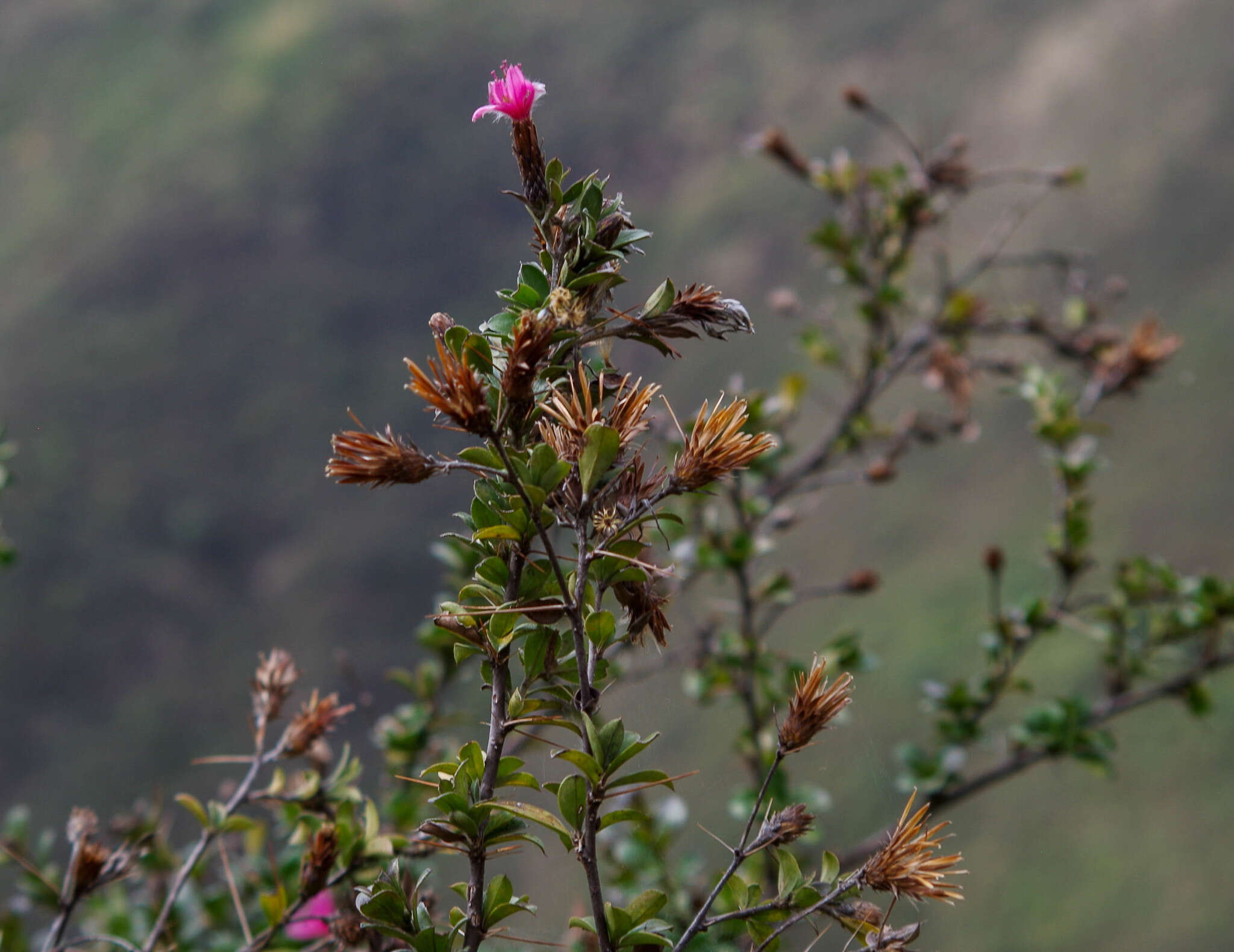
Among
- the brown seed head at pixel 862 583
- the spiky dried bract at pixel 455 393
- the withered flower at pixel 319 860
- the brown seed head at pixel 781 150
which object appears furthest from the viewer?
the brown seed head at pixel 781 150

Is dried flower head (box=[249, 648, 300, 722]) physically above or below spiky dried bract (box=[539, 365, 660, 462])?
above

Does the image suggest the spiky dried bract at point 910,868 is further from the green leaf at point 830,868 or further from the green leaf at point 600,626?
the green leaf at point 600,626

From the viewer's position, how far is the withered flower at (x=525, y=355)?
0.35 meters

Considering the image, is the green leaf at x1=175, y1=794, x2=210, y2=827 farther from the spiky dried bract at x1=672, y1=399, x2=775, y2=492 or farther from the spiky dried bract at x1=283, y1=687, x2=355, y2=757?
Result: the spiky dried bract at x1=672, y1=399, x2=775, y2=492

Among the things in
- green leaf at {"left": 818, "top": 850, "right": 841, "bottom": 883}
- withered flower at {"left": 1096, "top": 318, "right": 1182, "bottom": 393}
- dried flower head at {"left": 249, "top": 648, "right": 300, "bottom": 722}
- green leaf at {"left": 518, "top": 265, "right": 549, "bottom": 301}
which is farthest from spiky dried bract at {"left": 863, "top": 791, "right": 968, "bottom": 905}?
withered flower at {"left": 1096, "top": 318, "right": 1182, "bottom": 393}

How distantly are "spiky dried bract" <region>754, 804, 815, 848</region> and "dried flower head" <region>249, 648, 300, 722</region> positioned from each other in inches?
12.5

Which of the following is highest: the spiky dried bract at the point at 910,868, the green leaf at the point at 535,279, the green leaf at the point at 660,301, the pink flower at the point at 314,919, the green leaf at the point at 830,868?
the green leaf at the point at 535,279

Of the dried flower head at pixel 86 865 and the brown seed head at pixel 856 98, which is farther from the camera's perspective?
the brown seed head at pixel 856 98

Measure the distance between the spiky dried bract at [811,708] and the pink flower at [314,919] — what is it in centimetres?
25

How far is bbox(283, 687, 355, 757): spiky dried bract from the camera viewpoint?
1.88 ft

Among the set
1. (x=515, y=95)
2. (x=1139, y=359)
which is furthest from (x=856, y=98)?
(x=515, y=95)

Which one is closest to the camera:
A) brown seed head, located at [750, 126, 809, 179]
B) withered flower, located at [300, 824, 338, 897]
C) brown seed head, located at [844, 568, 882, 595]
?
withered flower, located at [300, 824, 338, 897]

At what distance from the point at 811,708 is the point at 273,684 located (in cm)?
34

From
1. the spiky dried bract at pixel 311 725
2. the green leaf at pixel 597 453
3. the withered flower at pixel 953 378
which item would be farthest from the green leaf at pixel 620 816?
the withered flower at pixel 953 378
